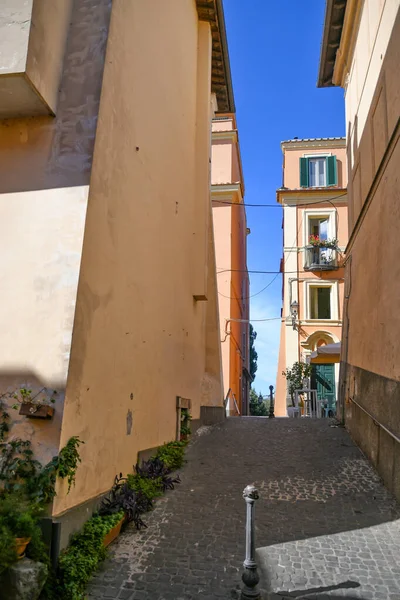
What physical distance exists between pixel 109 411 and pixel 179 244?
495cm

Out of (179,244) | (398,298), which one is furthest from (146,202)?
(398,298)

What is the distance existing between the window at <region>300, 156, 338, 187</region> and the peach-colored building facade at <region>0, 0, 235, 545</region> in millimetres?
16554

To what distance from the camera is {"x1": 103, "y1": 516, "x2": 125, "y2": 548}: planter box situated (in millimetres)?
4924

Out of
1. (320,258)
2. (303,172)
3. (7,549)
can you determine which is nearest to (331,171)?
(303,172)

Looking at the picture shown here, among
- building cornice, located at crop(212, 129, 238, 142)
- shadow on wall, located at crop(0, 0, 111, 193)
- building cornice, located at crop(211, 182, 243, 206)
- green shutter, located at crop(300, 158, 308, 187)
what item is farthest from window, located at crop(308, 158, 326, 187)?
shadow on wall, located at crop(0, 0, 111, 193)

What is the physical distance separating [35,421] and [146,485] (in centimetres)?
243

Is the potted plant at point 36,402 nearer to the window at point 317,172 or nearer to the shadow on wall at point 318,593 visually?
the shadow on wall at point 318,593

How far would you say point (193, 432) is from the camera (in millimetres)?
10875

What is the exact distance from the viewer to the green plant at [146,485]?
6.23m

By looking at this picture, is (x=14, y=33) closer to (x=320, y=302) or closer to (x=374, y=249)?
(x=374, y=249)

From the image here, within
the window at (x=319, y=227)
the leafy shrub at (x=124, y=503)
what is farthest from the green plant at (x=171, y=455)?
the window at (x=319, y=227)

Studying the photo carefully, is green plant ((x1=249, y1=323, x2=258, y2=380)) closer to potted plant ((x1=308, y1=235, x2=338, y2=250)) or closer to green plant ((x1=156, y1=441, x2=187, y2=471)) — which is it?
potted plant ((x1=308, y1=235, x2=338, y2=250))

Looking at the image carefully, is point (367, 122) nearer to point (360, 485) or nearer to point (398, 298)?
point (398, 298)

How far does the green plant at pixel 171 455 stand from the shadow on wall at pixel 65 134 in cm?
470
